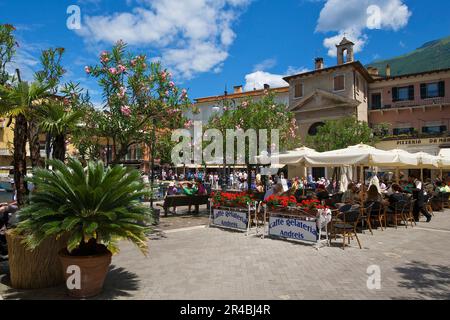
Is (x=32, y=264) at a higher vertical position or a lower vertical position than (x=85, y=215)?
lower

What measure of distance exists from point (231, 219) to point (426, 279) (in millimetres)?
5320

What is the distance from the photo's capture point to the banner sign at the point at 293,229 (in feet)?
26.3

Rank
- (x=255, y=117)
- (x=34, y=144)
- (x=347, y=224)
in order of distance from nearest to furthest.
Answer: (x=34, y=144) < (x=347, y=224) < (x=255, y=117)

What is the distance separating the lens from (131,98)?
9.50 metres

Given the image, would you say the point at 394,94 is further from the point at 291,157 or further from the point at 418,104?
the point at 291,157

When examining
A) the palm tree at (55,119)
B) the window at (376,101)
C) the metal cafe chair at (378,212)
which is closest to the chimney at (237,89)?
the window at (376,101)

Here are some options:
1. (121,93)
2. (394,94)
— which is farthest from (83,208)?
(394,94)

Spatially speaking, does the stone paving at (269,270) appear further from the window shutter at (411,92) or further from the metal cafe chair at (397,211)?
the window shutter at (411,92)

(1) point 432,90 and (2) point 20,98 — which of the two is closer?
(2) point 20,98

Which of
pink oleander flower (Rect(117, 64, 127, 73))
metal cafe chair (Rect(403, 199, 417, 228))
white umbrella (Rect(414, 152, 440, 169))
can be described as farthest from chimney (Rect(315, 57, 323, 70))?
pink oleander flower (Rect(117, 64, 127, 73))

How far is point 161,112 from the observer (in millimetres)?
9734

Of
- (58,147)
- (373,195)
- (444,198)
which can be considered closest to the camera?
(58,147)
